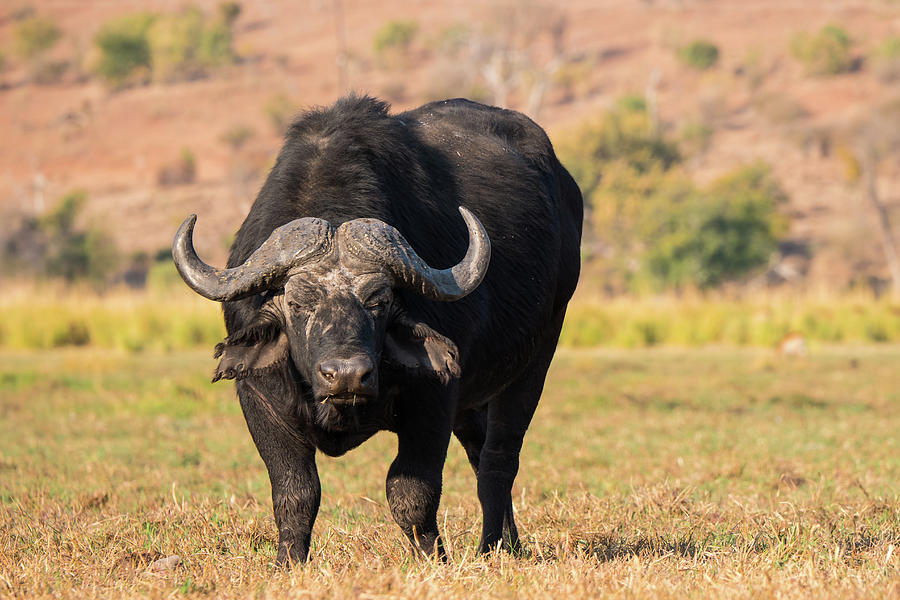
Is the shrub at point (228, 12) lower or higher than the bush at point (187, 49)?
higher

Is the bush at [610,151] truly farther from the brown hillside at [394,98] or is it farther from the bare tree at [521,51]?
the bare tree at [521,51]

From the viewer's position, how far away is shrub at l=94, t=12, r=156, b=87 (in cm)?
8231

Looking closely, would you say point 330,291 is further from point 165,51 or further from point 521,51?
point 165,51

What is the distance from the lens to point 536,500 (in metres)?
7.06

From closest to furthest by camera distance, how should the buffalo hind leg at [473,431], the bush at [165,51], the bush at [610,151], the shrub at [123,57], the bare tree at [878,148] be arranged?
the buffalo hind leg at [473,431], the bare tree at [878,148], the bush at [610,151], the shrub at [123,57], the bush at [165,51]

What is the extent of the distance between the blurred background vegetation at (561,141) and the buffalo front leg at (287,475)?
58.5ft

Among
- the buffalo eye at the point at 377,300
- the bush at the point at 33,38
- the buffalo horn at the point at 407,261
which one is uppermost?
the bush at the point at 33,38

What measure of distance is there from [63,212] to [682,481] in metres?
44.8

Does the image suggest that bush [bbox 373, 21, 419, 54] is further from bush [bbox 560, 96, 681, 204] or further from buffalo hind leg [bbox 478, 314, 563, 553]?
buffalo hind leg [bbox 478, 314, 563, 553]

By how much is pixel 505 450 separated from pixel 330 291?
1.97 metres

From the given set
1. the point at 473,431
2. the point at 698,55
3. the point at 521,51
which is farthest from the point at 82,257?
the point at 698,55

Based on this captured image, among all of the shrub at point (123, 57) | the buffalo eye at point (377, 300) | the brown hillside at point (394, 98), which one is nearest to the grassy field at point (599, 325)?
the buffalo eye at point (377, 300)

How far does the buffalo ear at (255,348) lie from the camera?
15.3 ft

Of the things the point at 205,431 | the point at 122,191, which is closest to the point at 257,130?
the point at 122,191
